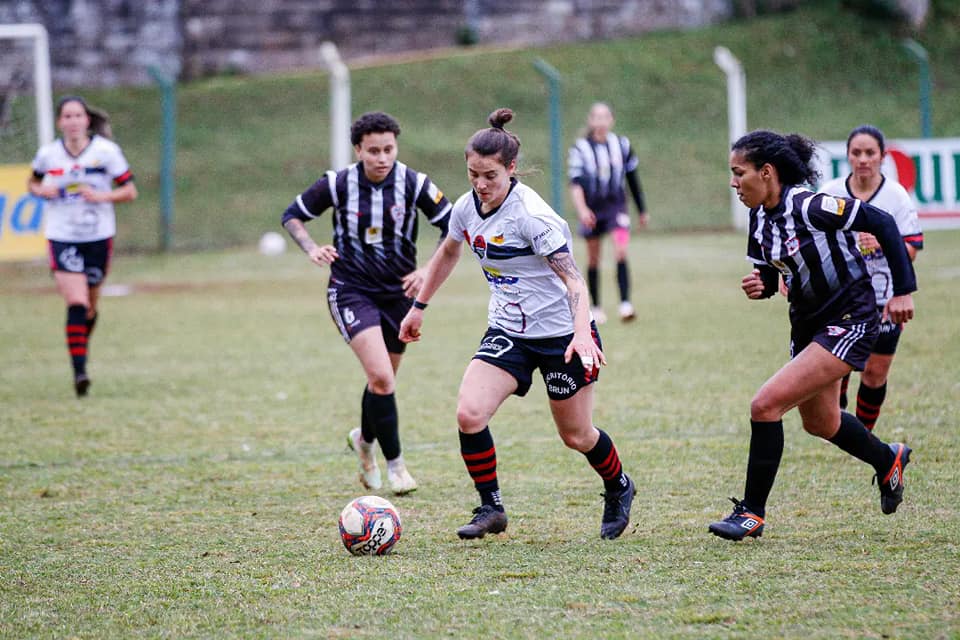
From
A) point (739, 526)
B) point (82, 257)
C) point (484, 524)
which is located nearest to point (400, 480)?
point (484, 524)

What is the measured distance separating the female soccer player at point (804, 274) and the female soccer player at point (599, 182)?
7.45 meters

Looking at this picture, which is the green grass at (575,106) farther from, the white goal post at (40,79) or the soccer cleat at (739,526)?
the soccer cleat at (739,526)

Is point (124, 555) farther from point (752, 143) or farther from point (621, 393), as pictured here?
point (621, 393)

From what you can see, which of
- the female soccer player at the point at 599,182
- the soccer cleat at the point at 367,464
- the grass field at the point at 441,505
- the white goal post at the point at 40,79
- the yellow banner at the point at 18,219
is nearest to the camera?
the grass field at the point at 441,505

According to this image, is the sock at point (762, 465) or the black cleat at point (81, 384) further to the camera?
the black cleat at point (81, 384)

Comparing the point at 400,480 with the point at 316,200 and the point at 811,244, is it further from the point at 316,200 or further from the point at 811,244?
the point at 811,244

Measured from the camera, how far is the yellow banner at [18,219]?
643 inches

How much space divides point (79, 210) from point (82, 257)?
0.36 m

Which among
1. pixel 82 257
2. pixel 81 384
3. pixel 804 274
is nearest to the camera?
pixel 804 274

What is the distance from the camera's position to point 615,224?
13047 millimetres

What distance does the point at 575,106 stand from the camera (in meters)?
27.6

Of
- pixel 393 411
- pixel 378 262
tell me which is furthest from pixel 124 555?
pixel 378 262

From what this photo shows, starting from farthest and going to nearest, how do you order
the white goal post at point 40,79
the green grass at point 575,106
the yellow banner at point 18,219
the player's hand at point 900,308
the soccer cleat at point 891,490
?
the green grass at point 575,106, the white goal post at point 40,79, the yellow banner at point 18,219, the soccer cleat at point 891,490, the player's hand at point 900,308

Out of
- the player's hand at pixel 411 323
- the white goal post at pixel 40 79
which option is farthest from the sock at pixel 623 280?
the white goal post at pixel 40 79
